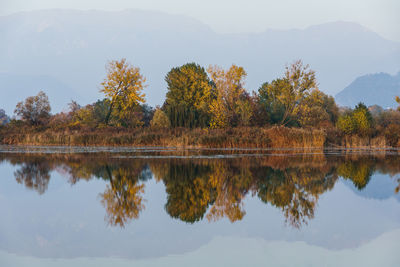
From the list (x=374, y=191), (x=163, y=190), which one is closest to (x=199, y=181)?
(x=163, y=190)

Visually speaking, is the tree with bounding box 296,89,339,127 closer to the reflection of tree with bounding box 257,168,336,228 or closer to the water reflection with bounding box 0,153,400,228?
the water reflection with bounding box 0,153,400,228

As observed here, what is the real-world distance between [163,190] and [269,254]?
6007 mm

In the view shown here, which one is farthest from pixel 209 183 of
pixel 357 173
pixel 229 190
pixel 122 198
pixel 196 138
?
pixel 196 138

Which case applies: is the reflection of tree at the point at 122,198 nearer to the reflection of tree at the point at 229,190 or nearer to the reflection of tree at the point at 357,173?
the reflection of tree at the point at 229,190

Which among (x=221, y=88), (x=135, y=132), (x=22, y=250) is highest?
(x=221, y=88)

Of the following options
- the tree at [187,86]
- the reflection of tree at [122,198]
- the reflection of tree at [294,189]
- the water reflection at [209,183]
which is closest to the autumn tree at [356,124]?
the water reflection at [209,183]

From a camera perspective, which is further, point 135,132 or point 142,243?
point 135,132

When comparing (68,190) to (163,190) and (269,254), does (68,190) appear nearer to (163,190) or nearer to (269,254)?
(163,190)

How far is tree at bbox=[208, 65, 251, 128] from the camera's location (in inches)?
1745

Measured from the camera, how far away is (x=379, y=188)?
532 inches

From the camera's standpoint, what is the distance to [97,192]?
39.7ft

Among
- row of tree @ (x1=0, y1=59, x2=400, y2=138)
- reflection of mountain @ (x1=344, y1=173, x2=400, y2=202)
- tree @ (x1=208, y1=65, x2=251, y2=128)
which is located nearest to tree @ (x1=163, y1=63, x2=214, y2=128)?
row of tree @ (x1=0, y1=59, x2=400, y2=138)

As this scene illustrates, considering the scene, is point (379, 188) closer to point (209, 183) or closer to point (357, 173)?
point (357, 173)

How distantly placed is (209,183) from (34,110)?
49.5 m
